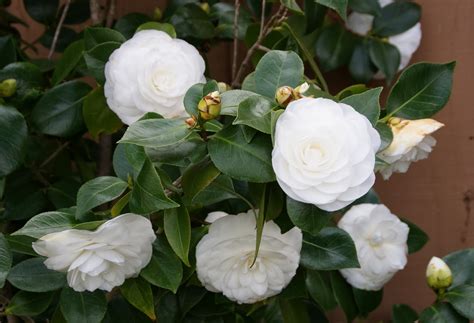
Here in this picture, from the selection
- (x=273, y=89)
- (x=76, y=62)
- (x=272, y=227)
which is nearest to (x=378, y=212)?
(x=272, y=227)

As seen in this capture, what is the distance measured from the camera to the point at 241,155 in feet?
2.73

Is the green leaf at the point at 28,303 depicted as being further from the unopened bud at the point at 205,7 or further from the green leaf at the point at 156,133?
the unopened bud at the point at 205,7

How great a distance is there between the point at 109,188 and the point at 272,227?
8.1 inches

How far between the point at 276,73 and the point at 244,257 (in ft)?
0.77

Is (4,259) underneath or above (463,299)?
above

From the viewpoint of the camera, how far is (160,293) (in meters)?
1.14

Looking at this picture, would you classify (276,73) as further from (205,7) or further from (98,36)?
(205,7)

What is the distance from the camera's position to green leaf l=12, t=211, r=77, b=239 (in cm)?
90

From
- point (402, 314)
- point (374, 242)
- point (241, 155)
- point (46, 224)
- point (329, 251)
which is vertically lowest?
point (402, 314)

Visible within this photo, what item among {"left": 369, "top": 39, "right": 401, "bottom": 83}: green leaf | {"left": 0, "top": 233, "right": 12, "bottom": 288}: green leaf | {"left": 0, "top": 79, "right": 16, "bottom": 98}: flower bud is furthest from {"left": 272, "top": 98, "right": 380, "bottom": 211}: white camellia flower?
{"left": 369, "top": 39, "right": 401, "bottom": 83}: green leaf

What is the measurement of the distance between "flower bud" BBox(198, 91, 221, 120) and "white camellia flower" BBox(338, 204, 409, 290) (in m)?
0.47

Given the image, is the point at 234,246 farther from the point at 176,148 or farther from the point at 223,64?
the point at 223,64

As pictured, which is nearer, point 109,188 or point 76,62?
point 109,188

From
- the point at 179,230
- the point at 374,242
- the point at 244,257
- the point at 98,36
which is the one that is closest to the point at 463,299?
the point at 374,242
